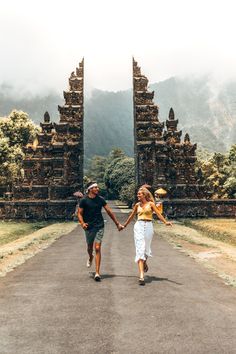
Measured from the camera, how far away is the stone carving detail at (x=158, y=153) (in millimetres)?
39625

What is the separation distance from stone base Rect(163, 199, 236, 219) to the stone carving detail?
3.88 feet

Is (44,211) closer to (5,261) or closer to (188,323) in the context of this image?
(5,261)

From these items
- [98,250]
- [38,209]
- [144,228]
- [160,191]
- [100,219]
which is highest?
[160,191]

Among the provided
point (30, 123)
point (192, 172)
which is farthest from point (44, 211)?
point (30, 123)

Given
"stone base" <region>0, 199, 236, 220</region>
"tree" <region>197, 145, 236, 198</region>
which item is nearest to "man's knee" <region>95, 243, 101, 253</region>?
"stone base" <region>0, 199, 236, 220</region>

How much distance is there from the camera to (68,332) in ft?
22.7

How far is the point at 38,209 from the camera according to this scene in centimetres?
3922

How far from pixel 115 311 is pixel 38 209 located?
31.9 metres

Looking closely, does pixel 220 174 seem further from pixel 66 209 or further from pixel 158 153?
pixel 66 209

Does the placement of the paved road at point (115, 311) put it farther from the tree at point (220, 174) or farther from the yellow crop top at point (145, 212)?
the tree at point (220, 174)

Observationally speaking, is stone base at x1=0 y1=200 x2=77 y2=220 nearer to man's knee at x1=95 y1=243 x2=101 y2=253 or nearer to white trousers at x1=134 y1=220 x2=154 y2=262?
man's knee at x1=95 y1=243 x2=101 y2=253

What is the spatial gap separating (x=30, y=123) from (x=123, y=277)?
72317 millimetres

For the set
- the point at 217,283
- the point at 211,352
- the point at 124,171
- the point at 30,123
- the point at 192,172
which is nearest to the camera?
the point at 211,352

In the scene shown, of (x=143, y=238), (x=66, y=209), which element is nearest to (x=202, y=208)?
(x=66, y=209)
